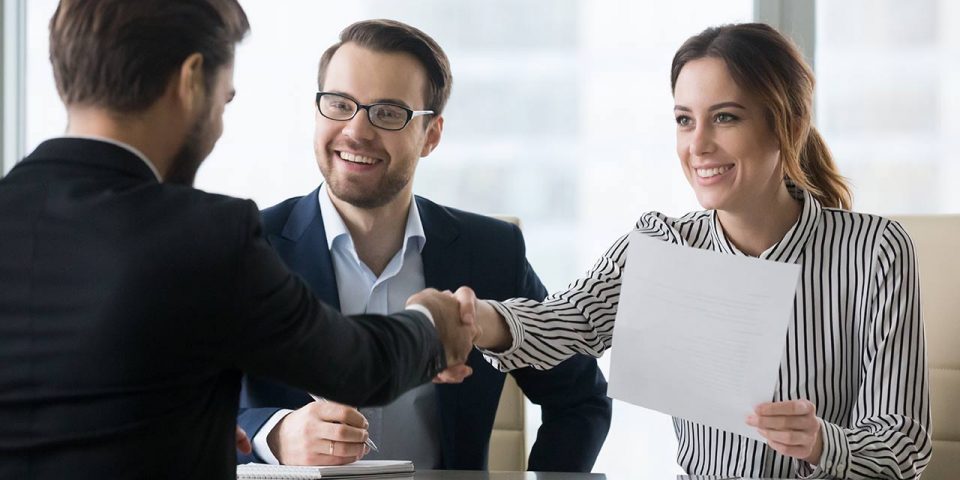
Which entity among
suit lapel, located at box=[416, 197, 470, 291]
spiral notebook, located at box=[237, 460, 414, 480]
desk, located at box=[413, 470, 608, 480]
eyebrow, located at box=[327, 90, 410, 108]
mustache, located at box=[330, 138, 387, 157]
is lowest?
desk, located at box=[413, 470, 608, 480]

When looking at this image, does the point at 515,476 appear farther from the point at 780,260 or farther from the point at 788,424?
the point at 780,260

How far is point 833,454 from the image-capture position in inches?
64.7

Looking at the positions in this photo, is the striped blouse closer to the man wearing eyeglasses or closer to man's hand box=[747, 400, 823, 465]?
man's hand box=[747, 400, 823, 465]

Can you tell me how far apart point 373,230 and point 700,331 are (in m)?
0.80

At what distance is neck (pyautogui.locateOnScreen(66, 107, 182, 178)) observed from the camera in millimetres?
1179

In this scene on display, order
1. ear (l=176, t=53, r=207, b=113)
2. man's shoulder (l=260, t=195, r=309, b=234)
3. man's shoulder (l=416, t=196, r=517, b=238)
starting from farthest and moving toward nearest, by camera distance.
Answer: man's shoulder (l=416, t=196, r=517, b=238), man's shoulder (l=260, t=195, r=309, b=234), ear (l=176, t=53, r=207, b=113)

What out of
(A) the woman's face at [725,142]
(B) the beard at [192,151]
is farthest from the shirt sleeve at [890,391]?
(B) the beard at [192,151]

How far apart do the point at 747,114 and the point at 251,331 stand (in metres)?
1.10

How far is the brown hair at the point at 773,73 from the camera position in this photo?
1898 millimetres

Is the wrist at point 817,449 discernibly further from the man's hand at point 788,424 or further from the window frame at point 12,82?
the window frame at point 12,82

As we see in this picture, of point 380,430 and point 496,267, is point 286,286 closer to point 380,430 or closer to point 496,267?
point 380,430

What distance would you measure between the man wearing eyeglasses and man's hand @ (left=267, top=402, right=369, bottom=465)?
0.94 feet

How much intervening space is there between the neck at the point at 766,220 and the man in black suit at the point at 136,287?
0.99 meters

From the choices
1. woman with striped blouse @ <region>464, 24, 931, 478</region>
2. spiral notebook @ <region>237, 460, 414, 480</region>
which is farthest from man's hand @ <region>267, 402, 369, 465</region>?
woman with striped blouse @ <region>464, 24, 931, 478</region>
